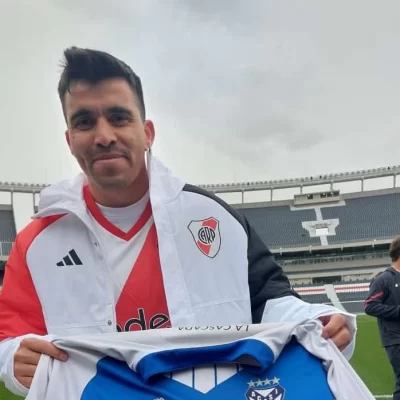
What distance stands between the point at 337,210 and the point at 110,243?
113 ft

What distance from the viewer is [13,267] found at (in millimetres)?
1713

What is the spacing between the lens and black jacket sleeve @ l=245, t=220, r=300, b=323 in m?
1.76

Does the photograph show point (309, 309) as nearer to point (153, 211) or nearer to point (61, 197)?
point (153, 211)

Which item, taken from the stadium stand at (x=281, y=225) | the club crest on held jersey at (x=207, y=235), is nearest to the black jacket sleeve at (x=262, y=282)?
the club crest on held jersey at (x=207, y=235)

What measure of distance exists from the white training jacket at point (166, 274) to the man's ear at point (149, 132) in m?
0.07

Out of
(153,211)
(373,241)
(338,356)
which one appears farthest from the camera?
(373,241)

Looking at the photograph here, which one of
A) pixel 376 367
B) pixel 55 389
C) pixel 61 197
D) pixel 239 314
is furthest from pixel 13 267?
pixel 376 367

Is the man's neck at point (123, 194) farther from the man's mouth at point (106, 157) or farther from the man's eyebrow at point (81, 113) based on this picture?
the man's eyebrow at point (81, 113)

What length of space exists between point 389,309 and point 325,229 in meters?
30.0

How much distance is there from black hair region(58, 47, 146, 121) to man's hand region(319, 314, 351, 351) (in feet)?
3.62

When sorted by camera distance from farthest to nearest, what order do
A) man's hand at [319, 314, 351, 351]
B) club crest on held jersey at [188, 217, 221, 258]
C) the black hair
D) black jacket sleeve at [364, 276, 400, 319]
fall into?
1. black jacket sleeve at [364, 276, 400, 319]
2. club crest on held jersey at [188, 217, 221, 258]
3. the black hair
4. man's hand at [319, 314, 351, 351]

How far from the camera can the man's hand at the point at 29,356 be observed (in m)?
1.47

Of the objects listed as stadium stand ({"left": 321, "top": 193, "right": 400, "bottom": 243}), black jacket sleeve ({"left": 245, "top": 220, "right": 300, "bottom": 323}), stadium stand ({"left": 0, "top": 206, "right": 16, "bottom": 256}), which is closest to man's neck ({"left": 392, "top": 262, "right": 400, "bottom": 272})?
black jacket sleeve ({"left": 245, "top": 220, "right": 300, "bottom": 323})

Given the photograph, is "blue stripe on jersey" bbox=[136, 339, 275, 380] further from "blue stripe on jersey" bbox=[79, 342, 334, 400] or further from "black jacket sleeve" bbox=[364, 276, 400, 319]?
"black jacket sleeve" bbox=[364, 276, 400, 319]
